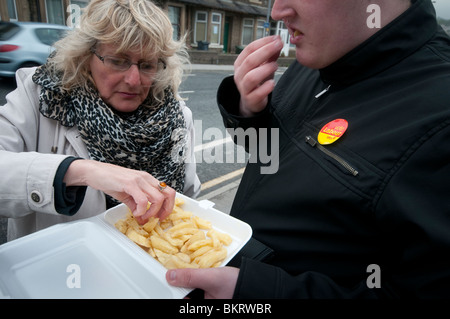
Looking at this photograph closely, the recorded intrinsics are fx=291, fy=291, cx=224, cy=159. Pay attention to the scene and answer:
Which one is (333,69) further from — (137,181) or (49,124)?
(49,124)

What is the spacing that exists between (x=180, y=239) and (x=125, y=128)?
920 millimetres

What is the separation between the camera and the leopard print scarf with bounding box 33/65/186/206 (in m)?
1.75

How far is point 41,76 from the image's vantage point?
5.78 feet

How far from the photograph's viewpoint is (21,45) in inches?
287

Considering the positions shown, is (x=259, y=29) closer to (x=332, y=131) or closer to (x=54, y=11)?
(x=54, y=11)

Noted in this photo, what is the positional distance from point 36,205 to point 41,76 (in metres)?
0.93

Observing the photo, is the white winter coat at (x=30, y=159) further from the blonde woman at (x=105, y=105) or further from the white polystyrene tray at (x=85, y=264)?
the white polystyrene tray at (x=85, y=264)

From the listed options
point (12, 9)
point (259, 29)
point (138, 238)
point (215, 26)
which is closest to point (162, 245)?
point (138, 238)

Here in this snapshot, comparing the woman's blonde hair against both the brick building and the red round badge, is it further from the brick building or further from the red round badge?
the brick building

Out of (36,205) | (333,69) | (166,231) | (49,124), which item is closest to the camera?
(333,69)

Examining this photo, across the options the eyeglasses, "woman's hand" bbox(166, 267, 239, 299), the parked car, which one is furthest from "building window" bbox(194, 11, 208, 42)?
"woman's hand" bbox(166, 267, 239, 299)

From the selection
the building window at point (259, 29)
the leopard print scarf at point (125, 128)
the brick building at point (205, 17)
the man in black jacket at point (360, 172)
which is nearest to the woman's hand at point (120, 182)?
the man in black jacket at point (360, 172)

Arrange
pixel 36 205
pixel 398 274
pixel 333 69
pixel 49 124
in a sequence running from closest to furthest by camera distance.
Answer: pixel 398 274, pixel 333 69, pixel 36 205, pixel 49 124
